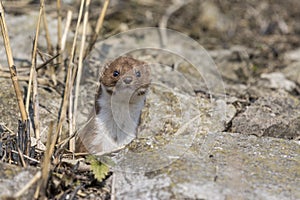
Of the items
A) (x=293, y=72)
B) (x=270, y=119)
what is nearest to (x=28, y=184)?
(x=270, y=119)

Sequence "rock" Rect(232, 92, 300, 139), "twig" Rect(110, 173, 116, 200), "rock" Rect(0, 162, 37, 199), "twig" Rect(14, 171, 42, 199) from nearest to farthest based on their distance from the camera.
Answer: "twig" Rect(14, 171, 42, 199) → "rock" Rect(0, 162, 37, 199) → "twig" Rect(110, 173, 116, 200) → "rock" Rect(232, 92, 300, 139)

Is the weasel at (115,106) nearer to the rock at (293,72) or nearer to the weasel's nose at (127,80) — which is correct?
the weasel's nose at (127,80)

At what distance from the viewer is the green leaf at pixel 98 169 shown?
8.74 feet

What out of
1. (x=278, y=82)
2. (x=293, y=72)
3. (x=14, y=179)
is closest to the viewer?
(x=14, y=179)

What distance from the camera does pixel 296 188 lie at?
8.64 ft

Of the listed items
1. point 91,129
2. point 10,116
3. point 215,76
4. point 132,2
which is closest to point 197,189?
point 91,129

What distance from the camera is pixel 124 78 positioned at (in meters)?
3.65

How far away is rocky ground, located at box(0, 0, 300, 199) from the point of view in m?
2.65

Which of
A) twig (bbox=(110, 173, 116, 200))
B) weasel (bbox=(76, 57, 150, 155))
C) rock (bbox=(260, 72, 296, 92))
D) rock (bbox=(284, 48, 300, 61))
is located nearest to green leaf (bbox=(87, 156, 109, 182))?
twig (bbox=(110, 173, 116, 200))

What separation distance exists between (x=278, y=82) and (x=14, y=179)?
3228mm

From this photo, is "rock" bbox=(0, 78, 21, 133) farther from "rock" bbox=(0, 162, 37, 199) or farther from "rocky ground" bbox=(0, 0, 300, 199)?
"rock" bbox=(0, 162, 37, 199)

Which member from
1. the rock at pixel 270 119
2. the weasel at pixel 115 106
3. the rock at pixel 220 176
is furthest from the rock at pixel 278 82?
the rock at pixel 220 176

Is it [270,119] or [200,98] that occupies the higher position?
[200,98]

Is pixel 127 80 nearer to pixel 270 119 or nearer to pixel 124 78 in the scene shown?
pixel 124 78
